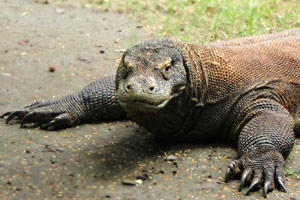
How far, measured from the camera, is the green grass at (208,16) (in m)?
7.66

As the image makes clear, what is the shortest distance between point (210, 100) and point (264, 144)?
2.27 feet

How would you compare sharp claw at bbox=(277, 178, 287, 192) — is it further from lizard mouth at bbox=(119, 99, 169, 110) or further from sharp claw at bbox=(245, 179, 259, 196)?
lizard mouth at bbox=(119, 99, 169, 110)

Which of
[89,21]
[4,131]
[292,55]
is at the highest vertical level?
[292,55]

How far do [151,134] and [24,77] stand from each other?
7.02 ft

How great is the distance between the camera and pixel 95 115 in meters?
5.27

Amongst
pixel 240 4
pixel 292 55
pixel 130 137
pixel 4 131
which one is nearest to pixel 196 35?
pixel 240 4

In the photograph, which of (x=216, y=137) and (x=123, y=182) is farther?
(x=216, y=137)

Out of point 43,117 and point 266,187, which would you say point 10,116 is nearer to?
point 43,117

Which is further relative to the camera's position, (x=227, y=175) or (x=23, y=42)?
(x=23, y=42)

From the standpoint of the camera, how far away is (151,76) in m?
3.99

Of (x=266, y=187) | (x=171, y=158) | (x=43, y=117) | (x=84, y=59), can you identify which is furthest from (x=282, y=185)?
(x=84, y=59)

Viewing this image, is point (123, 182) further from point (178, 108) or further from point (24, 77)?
point (24, 77)

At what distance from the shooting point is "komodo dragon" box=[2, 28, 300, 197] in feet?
13.2

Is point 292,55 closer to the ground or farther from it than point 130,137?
farther from it
